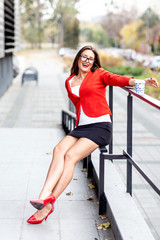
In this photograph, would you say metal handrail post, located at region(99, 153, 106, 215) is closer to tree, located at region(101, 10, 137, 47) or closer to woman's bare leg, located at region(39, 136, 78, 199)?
woman's bare leg, located at region(39, 136, 78, 199)

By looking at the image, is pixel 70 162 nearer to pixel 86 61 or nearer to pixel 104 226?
pixel 104 226

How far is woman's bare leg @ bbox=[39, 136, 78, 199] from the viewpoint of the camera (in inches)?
153

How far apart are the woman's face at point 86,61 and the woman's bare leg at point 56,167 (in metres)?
0.67

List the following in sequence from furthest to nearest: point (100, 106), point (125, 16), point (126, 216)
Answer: point (125, 16)
point (100, 106)
point (126, 216)

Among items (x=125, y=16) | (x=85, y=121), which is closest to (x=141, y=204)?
(x=85, y=121)

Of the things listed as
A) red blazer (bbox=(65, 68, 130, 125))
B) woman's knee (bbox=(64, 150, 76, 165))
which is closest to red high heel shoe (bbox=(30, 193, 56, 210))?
woman's knee (bbox=(64, 150, 76, 165))

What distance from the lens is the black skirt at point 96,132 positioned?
14.1 ft

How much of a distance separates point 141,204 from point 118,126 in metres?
1.08

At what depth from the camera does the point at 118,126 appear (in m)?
4.73

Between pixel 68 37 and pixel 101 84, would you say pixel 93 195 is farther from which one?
pixel 68 37

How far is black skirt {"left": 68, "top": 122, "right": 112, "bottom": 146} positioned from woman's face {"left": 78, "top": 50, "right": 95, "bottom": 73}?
0.55 m

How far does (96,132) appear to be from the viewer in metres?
4.30

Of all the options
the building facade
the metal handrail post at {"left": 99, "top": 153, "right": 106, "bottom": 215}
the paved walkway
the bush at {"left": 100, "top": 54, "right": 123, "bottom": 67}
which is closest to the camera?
the paved walkway

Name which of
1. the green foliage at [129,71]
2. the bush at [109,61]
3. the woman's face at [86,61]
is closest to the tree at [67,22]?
the bush at [109,61]
